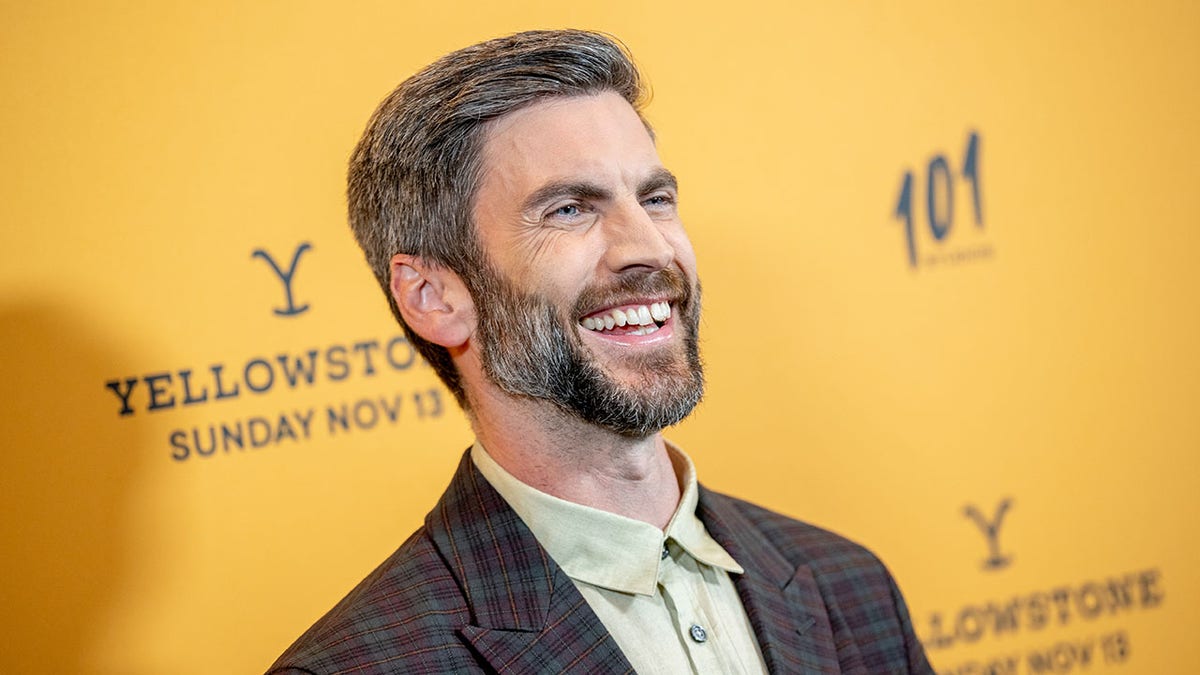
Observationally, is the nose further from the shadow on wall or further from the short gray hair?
the shadow on wall

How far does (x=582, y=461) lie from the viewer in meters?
1.69

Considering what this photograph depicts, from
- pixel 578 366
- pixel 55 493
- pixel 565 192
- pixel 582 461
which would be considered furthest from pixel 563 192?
pixel 55 493

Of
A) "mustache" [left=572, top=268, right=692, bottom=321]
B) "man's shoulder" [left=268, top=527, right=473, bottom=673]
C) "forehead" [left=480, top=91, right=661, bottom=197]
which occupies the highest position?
"forehead" [left=480, top=91, right=661, bottom=197]

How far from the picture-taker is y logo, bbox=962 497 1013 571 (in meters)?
2.57

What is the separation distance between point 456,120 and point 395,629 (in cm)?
67

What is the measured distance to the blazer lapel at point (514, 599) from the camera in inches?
61.0

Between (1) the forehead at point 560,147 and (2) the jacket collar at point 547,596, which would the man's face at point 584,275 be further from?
(2) the jacket collar at point 547,596

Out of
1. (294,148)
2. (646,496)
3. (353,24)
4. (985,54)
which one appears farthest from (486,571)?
(985,54)

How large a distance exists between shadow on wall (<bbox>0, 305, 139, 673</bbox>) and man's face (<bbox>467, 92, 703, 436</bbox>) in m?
0.72

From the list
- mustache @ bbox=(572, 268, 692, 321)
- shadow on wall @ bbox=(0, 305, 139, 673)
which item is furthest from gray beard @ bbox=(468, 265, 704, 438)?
shadow on wall @ bbox=(0, 305, 139, 673)

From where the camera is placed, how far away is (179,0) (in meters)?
2.11

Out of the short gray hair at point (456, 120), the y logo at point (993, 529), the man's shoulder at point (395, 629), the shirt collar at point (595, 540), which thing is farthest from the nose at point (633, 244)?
the y logo at point (993, 529)

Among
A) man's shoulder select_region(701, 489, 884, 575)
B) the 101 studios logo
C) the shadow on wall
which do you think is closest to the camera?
man's shoulder select_region(701, 489, 884, 575)

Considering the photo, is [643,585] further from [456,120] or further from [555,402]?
[456,120]
